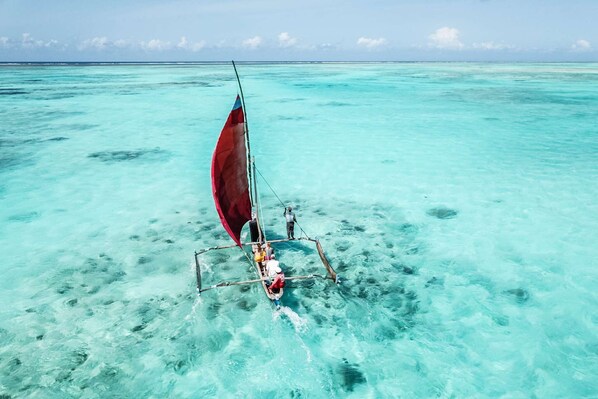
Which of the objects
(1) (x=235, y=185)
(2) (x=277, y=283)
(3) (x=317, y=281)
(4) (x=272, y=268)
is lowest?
(3) (x=317, y=281)

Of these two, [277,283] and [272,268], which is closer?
[277,283]

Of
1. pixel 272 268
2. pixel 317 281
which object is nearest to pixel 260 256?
pixel 272 268

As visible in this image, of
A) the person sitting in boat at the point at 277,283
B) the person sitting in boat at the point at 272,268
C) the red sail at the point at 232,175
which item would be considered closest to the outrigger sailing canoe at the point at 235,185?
the red sail at the point at 232,175

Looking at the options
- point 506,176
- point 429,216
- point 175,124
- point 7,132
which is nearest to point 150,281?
point 429,216

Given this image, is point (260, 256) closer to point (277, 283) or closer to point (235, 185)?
point (277, 283)

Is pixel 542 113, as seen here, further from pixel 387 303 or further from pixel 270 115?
pixel 387 303
